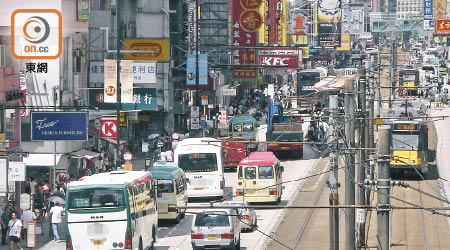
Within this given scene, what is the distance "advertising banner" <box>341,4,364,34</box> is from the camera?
551 ft

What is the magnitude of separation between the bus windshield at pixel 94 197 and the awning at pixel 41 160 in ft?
59.7

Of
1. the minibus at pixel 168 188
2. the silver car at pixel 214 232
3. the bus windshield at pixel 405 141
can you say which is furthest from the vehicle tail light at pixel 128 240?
the bus windshield at pixel 405 141

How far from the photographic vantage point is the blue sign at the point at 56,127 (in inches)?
1720

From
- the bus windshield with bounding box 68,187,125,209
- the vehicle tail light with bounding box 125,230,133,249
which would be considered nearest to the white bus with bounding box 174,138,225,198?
the vehicle tail light with bounding box 125,230,133,249

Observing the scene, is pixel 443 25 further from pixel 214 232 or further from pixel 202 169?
pixel 214 232

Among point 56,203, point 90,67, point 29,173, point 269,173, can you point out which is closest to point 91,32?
point 90,67

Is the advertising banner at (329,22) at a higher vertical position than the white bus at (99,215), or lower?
higher

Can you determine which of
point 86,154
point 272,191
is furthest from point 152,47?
point 272,191

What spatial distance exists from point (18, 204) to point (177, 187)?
6.49 m

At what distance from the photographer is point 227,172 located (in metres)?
66.4

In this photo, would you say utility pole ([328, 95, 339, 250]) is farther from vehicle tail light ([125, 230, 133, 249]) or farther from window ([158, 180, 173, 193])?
window ([158, 180, 173, 193])

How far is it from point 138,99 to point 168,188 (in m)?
21.2

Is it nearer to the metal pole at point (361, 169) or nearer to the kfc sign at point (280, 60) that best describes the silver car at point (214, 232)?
the metal pole at point (361, 169)

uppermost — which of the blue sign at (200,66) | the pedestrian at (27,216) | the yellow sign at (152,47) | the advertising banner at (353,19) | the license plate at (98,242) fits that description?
the advertising banner at (353,19)
